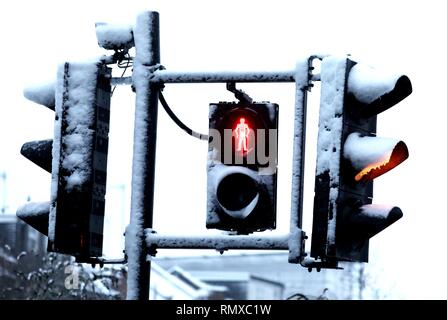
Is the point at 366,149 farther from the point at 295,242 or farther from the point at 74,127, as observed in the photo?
the point at 74,127

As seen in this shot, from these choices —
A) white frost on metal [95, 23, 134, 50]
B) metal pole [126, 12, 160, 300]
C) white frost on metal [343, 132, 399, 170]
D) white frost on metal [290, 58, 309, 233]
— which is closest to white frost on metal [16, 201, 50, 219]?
metal pole [126, 12, 160, 300]

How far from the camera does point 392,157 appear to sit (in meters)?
9.20

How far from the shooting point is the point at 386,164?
30.2ft

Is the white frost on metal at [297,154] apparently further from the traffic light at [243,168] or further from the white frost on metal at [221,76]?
the white frost on metal at [221,76]

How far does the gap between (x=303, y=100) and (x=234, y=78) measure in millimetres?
556

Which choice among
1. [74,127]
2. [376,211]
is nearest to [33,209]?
[74,127]

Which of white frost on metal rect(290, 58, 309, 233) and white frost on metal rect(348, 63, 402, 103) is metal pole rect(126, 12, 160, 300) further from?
white frost on metal rect(348, 63, 402, 103)

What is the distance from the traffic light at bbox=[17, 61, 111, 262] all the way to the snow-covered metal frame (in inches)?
9.0

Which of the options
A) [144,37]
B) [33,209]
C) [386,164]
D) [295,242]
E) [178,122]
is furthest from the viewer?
[178,122]

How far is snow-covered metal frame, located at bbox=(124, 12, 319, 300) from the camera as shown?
9.59 metres

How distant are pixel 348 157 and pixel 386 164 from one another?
23cm
